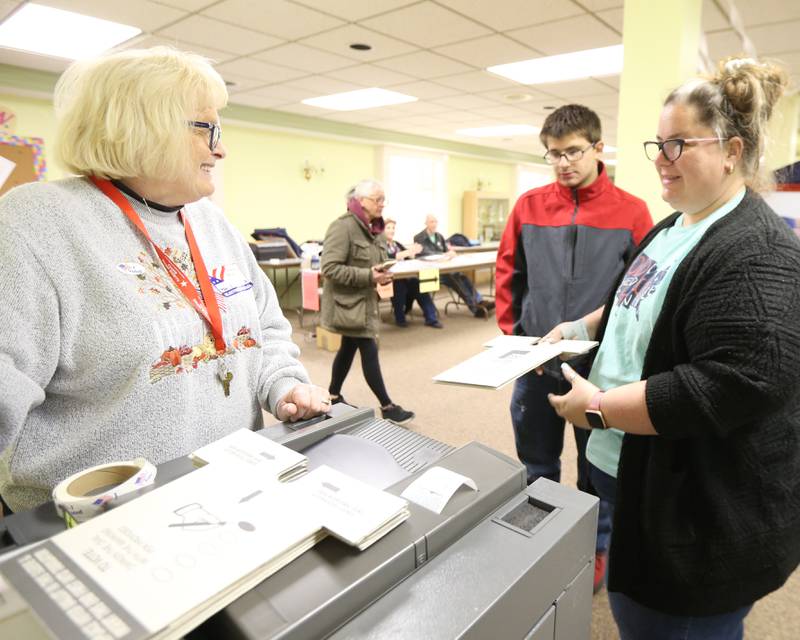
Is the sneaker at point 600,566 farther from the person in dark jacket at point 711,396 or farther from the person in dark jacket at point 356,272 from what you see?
the person in dark jacket at point 356,272

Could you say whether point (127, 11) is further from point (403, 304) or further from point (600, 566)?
point (600, 566)

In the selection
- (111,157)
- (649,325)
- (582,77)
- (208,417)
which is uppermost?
(582,77)

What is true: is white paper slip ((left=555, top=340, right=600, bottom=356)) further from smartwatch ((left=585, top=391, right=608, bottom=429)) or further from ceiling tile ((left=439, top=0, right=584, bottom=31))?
ceiling tile ((left=439, top=0, right=584, bottom=31))

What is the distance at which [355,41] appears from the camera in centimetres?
373

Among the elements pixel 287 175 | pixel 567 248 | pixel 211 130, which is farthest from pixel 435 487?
pixel 287 175

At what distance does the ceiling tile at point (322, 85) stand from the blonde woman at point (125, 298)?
A: 4.27 meters

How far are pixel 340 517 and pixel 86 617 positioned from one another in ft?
0.76

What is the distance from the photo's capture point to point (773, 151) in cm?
92

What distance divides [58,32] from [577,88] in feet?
14.7

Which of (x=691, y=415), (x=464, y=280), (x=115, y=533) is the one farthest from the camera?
(x=464, y=280)

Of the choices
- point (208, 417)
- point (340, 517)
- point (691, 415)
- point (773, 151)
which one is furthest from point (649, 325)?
point (208, 417)

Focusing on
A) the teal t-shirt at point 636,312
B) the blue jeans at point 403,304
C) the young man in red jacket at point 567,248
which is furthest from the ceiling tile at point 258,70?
Result: the teal t-shirt at point 636,312

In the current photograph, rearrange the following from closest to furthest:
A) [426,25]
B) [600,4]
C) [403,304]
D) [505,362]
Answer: [505,362] < [600,4] < [426,25] < [403,304]

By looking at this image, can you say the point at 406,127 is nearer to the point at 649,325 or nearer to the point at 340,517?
the point at 649,325
